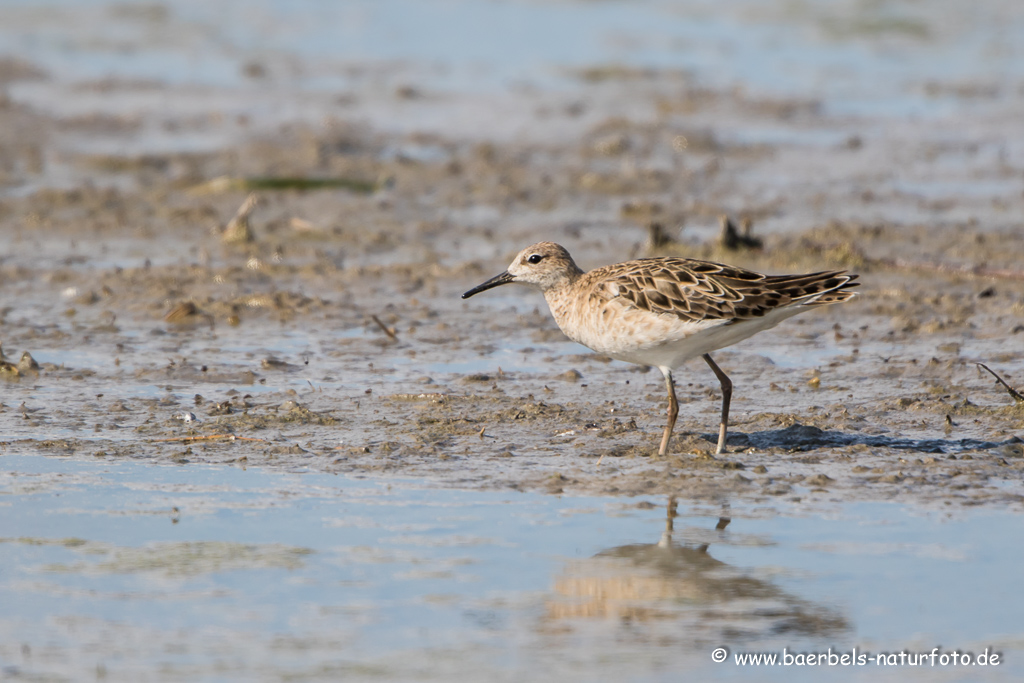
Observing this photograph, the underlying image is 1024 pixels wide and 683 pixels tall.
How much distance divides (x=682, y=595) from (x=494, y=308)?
5686mm

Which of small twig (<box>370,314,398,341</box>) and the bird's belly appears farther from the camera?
small twig (<box>370,314,398,341</box>)

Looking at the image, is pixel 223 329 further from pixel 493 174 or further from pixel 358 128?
pixel 358 128

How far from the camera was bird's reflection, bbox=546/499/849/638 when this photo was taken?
5.32m

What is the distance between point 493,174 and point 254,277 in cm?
418

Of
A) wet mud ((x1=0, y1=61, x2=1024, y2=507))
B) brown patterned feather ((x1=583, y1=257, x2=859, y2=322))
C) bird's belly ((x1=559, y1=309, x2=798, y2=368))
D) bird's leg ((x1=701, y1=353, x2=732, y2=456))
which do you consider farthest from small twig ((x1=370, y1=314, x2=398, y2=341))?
bird's leg ((x1=701, y1=353, x2=732, y2=456))

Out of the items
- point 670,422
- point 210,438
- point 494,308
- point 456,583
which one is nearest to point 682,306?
point 670,422

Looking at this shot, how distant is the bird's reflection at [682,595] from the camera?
5324 mm

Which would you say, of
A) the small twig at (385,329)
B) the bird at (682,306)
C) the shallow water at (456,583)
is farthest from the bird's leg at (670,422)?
the small twig at (385,329)

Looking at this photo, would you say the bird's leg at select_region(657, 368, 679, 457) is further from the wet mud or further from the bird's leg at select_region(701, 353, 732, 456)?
the bird's leg at select_region(701, 353, 732, 456)

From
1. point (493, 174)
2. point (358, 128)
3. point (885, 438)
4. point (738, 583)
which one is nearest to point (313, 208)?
point (493, 174)

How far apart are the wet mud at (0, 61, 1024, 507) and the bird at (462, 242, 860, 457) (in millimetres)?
554

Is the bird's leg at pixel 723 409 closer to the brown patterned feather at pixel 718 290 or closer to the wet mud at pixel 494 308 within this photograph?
the wet mud at pixel 494 308

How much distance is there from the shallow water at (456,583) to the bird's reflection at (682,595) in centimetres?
1

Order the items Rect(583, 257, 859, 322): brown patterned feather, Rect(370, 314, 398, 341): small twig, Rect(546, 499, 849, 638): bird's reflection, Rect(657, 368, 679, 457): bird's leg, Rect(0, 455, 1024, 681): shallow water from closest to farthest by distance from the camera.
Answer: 1. Rect(0, 455, 1024, 681): shallow water
2. Rect(546, 499, 849, 638): bird's reflection
3. Rect(583, 257, 859, 322): brown patterned feather
4. Rect(657, 368, 679, 457): bird's leg
5. Rect(370, 314, 398, 341): small twig
